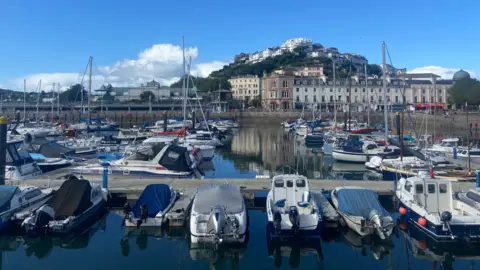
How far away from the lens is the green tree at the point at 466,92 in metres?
98.6

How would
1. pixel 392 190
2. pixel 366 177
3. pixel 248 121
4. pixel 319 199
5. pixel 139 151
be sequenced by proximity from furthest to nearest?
pixel 248 121, pixel 366 177, pixel 139 151, pixel 392 190, pixel 319 199

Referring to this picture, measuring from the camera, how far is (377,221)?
651 inches

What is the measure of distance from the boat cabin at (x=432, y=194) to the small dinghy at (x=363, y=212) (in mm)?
Answer: 1794

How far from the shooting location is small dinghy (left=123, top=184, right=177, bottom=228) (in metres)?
18.1

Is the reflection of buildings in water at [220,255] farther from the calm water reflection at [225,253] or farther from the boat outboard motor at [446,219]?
the boat outboard motor at [446,219]

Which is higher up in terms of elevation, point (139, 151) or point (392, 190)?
point (139, 151)

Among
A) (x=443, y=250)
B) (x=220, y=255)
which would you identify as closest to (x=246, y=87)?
(x=443, y=250)

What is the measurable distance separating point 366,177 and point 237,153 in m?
19.4

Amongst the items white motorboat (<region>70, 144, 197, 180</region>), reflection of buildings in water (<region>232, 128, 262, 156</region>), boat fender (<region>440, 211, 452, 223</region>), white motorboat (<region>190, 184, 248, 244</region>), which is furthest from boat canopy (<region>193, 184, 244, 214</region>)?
reflection of buildings in water (<region>232, 128, 262, 156</region>)

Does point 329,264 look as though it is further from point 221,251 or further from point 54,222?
point 54,222

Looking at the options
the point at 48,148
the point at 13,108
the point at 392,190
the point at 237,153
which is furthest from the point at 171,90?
the point at 392,190

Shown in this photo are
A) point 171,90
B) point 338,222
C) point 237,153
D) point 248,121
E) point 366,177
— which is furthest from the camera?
point 171,90

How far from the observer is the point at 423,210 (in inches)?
690

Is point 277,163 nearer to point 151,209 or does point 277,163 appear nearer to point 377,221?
point 151,209
